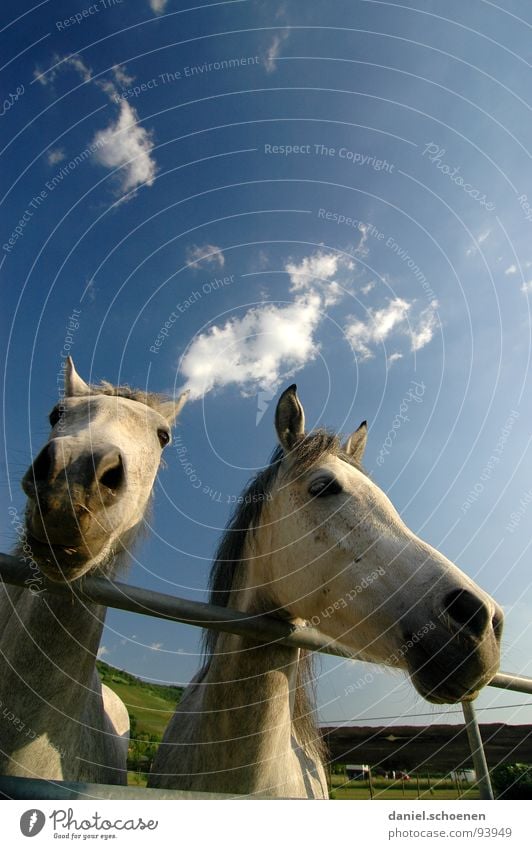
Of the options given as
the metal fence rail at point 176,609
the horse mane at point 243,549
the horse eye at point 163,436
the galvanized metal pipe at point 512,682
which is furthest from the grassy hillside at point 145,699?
the galvanized metal pipe at point 512,682

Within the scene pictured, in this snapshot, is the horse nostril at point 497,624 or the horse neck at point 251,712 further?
the horse neck at point 251,712

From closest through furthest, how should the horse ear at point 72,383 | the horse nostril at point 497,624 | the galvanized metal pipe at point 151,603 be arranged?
the galvanized metal pipe at point 151,603 → the horse nostril at point 497,624 → the horse ear at point 72,383

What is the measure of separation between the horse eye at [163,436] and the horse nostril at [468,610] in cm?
213

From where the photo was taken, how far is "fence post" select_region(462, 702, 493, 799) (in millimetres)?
3529

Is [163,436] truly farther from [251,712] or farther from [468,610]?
[468,610]

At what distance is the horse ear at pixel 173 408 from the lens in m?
4.00

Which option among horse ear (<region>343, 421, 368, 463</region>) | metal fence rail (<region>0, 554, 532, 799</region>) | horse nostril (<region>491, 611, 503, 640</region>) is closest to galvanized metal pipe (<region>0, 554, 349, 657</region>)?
metal fence rail (<region>0, 554, 532, 799</region>)

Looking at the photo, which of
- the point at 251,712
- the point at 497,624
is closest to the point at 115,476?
the point at 251,712

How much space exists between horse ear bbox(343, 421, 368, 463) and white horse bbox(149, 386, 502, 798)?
3.10 ft

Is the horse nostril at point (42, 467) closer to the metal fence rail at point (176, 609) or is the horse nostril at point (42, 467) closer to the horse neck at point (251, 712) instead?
the metal fence rail at point (176, 609)
